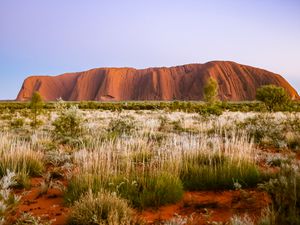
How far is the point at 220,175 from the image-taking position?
538cm

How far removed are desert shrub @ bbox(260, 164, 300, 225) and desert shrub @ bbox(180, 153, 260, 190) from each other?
5.05ft

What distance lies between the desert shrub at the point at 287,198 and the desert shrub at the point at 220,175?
1.54 m

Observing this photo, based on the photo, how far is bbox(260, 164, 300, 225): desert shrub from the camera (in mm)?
2974

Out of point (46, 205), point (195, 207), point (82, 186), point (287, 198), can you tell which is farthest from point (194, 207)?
point (46, 205)

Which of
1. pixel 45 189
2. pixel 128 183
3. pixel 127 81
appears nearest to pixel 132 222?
pixel 128 183

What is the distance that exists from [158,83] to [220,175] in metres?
128

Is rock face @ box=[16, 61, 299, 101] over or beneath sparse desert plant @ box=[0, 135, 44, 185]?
over

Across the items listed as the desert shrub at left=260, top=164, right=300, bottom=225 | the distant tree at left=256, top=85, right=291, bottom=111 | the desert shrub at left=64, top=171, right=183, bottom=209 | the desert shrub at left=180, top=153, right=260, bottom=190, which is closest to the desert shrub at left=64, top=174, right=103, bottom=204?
the desert shrub at left=64, top=171, right=183, bottom=209

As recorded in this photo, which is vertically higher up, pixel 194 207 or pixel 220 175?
pixel 220 175

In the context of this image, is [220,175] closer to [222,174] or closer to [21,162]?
[222,174]

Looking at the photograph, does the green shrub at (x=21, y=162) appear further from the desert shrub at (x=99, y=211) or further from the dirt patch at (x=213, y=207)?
the dirt patch at (x=213, y=207)

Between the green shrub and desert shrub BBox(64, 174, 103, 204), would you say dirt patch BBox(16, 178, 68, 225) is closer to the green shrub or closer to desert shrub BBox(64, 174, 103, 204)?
desert shrub BBox(64, 174, 103, 204)

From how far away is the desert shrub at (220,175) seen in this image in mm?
5270

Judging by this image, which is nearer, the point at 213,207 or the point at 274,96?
the point at 213,207
